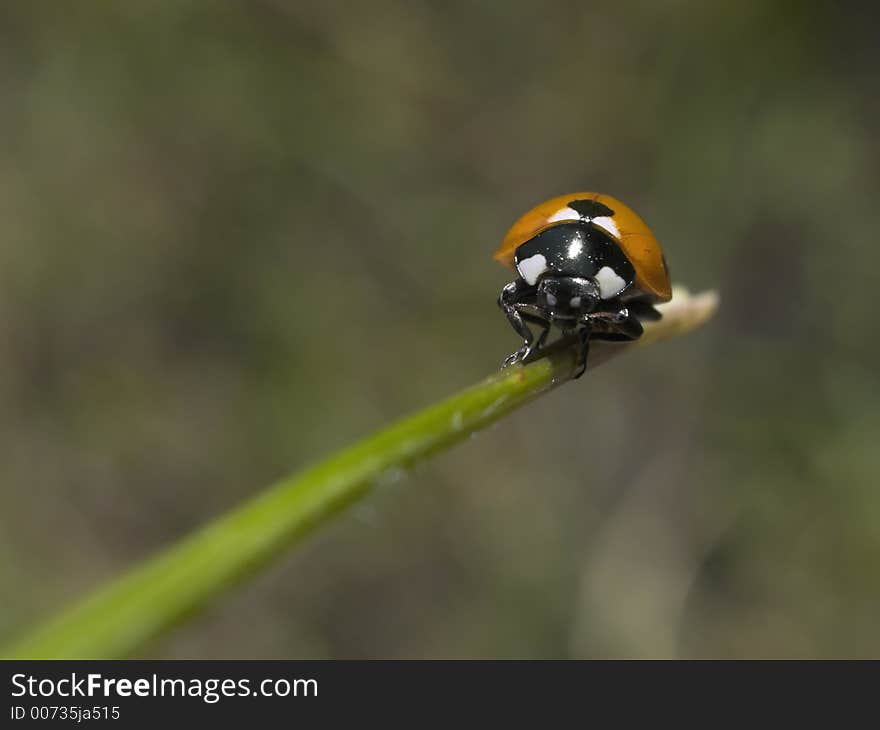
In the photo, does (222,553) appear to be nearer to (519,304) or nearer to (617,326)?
(617,326)

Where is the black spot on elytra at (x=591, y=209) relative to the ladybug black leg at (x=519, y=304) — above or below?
above

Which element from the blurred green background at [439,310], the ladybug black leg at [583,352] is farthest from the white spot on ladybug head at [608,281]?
the blurred green background at [439,310]

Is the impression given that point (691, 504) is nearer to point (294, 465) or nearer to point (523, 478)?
point (523, 478)

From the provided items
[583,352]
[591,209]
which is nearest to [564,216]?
[591,209]

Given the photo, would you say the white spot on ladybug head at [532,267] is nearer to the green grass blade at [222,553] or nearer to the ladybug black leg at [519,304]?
the ladybug black leg at [519,304]

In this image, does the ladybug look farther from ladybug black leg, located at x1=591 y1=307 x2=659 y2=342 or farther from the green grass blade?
the green grass blade

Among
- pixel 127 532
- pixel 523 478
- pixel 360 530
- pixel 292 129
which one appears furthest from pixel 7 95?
pixel 523 478
